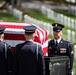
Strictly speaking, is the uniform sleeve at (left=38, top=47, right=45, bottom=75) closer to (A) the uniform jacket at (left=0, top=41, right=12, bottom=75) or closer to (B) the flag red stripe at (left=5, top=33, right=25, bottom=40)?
(A) the uniform jacket at (left=0, top=41, right=12, bottom=75)

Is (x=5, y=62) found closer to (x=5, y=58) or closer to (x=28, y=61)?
(x=5, y=58)

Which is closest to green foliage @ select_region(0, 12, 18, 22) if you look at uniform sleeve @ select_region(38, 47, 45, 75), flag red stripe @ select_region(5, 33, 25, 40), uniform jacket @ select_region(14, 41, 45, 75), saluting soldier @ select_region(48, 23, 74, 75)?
saluting soldier @ select_region(48, 23, 74, 75)

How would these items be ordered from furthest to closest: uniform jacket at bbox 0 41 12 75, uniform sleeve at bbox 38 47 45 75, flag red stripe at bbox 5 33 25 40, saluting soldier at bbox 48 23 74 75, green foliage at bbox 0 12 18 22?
1. green foliage at bbox 0 12 18 22
2. saluting soldier at bbox 48 23 74 75
3. flag red stripe at bbox 5 33 25 40
4. uniform jacket at bbox 0 41 12 75
5. uniform sleeve at bbox 38 47 45 75

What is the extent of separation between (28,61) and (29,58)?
0.16 feet

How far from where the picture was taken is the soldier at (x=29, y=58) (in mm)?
7148

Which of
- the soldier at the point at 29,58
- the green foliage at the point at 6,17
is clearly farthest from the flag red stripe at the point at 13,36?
the green foliage at the point at 6,17

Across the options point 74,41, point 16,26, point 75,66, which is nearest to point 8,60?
point 16,26

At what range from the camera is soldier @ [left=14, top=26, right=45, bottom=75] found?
23.5 ft

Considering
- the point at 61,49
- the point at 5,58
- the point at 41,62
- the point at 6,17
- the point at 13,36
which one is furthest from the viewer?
the point at 6,17

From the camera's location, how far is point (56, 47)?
873cm

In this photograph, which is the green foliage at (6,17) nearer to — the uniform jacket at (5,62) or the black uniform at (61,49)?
the black uniform at (61,49)

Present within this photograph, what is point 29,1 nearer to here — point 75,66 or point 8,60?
point 75,66

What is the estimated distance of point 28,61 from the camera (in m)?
7.22

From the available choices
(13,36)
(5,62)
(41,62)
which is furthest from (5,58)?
(13,36)
